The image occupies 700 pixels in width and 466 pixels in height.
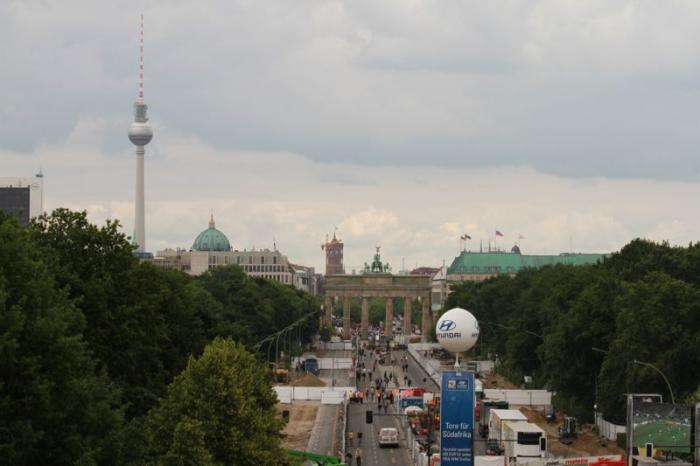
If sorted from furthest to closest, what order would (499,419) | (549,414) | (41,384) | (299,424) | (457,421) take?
(549,414) → (299,424) → (499,419) → (457,421) → (41,384)

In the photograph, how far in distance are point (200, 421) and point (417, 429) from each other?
1827 inches

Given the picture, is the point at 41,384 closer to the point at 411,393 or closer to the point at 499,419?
the point at 499,419

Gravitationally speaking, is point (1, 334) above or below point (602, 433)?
above

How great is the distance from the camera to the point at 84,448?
55125 millimetres

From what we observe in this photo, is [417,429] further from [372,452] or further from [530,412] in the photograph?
[530,412]

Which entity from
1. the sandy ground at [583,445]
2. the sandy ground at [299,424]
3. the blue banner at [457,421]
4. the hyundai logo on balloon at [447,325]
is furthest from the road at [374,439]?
the blue banner at [457,421]

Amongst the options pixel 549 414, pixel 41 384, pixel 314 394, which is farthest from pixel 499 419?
pixel 41 384

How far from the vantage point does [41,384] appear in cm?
5350

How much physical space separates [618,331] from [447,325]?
709 inches

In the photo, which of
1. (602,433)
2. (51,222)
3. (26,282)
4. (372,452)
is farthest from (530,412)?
(26,282)

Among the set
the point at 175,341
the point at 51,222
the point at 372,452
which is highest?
the point at 51,222

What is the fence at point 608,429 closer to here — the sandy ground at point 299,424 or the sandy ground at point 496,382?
the sandy ground at point 299,424

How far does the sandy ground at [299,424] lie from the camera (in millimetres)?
113300

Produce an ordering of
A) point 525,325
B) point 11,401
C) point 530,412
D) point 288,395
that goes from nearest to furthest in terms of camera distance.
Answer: point 11,401 < point 530,412 < point 288,395 < point 525,325
